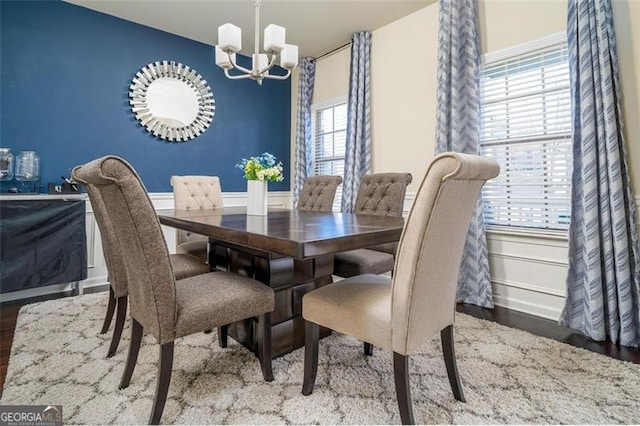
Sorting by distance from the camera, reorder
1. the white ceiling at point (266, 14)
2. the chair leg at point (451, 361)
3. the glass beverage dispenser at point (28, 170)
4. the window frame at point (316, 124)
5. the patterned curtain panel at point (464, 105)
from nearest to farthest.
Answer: the chair leg at point (451, 361), the patterned curtain panel at point (464, 105), the glass beverage dispenser at point (28, 170), the white ceiling at point (266, 14), the window frame at point (316, 124)

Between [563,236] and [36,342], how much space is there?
3.50 metres

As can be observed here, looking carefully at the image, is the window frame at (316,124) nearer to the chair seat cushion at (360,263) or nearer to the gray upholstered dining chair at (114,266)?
the chair seat cushion at (360,263)

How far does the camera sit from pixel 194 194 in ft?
9.46

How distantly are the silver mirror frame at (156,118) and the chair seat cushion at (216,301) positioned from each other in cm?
266

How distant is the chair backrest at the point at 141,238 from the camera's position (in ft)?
3.55

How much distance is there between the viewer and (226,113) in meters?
4.12

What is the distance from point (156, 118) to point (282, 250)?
3.16 metres

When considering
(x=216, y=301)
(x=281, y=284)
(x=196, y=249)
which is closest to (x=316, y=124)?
(x=196, y=249)

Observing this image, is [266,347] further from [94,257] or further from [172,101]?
[172,101]

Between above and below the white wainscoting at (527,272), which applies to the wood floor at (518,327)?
below

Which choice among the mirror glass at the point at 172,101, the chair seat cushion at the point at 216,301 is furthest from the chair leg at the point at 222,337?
the mirror glass at the point at 172,101

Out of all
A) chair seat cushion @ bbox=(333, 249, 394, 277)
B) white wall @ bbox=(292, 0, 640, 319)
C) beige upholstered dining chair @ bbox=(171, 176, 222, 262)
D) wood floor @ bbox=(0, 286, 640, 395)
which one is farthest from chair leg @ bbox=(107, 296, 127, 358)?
white wall @ bbox=(292, 0, 640, 319)

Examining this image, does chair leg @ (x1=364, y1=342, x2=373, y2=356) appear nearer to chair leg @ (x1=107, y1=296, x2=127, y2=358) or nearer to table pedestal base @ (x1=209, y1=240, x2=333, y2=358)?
table pedestal base @ (x1=209, y1=240, x2=333, y2=358)

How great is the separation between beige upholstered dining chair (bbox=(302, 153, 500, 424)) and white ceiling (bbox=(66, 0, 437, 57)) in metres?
2.73
